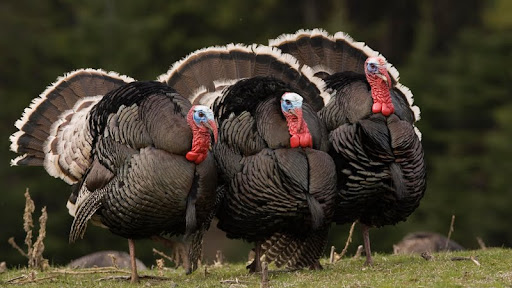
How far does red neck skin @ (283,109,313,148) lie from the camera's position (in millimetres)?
8742

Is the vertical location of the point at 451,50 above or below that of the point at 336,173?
above

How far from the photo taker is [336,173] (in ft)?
29.5

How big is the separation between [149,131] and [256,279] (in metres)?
1.39

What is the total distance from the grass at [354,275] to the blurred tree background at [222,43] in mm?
7882

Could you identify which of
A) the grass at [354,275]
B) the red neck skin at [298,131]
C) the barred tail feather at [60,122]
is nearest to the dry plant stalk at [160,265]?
the grass at [354,275]

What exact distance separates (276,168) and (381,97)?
1.14 meters

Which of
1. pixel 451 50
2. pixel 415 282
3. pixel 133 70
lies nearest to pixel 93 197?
pixel 415 282

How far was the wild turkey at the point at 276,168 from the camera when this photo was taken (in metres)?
8.68

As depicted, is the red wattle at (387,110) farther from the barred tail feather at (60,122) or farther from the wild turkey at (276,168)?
the barred tail feather at (60,122)

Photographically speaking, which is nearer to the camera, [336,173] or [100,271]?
[336,173]

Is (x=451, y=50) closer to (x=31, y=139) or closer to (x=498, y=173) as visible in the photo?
(x=498, y=173)

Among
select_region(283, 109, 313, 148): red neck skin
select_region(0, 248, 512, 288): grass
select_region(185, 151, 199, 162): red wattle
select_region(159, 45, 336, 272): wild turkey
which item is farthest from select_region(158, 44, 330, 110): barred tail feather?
select_region(0, 248, 512, 288): grass

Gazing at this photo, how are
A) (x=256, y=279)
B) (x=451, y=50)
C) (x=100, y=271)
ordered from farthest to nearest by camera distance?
1. (x=451, y=50)
2. (x=100, y=271)
3. (x=256, y=279)

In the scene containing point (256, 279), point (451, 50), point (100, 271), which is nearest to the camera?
point (256, 279)
